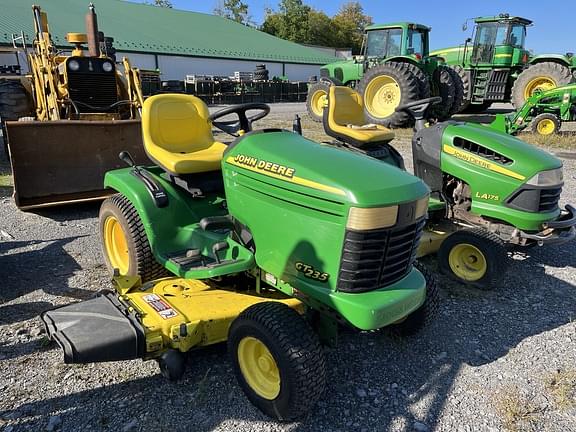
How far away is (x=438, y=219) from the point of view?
425 centimetres

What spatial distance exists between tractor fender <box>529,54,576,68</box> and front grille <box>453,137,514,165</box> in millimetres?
11341

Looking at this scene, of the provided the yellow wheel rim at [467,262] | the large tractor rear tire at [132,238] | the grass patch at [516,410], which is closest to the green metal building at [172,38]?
the large tractor rear tire at [132,238]

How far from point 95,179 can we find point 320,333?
3.93 meters

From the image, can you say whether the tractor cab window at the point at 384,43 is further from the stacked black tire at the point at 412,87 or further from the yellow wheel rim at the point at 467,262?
the yellow wheel rim at the point at 467,262

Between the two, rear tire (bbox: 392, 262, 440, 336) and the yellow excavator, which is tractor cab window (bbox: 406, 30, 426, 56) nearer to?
the yellow excavator

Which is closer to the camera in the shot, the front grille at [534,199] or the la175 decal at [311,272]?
the la175 decal at [311,272]

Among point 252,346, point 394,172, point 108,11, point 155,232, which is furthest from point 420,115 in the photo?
point 108,11

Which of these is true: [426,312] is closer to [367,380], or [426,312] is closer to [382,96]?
[367,380]

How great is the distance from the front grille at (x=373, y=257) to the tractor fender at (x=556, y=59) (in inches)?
524

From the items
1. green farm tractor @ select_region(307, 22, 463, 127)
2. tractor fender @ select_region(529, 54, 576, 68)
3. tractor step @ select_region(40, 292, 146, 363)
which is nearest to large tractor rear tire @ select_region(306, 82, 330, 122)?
green farm tractor @ select_region(307, 22, 463, 127)

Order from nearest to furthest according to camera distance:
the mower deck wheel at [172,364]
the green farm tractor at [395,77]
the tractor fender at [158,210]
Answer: the mower deck wheel at [172,364] → the tractor fender at [158,210] → the green farm tractor at [395,77]

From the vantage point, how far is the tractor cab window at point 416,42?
1201 cm

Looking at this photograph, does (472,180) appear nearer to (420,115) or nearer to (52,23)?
(420,115)

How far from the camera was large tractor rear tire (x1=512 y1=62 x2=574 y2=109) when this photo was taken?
12.5 metres
